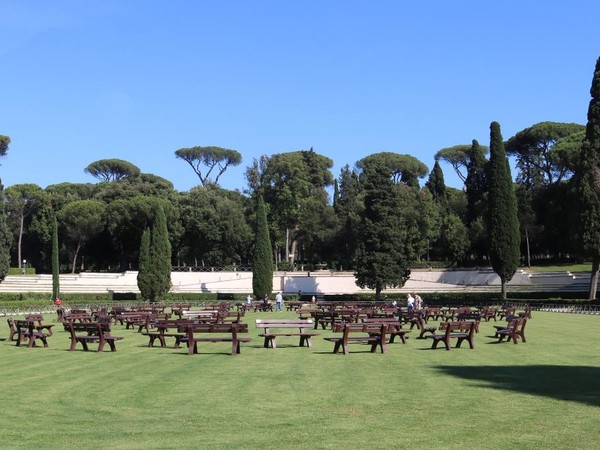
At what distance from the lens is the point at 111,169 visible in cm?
10175

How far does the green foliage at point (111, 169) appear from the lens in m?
101

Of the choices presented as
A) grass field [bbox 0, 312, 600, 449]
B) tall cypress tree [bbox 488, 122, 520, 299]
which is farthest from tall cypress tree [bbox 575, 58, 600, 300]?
grass field [bbox 0, 312, 600, 449]

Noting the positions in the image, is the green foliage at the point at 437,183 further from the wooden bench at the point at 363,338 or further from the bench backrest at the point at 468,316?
the wooden bench at the point at 363,338

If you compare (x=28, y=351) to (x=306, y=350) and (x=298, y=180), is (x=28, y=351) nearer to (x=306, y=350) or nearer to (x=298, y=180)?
(x=306, y=350)

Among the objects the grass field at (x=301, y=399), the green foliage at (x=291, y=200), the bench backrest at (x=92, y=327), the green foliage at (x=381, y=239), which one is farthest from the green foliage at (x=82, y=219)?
the grass field at (x=301, y=399)

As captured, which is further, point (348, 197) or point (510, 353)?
point (348, 197)

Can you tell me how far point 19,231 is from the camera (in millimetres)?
82688

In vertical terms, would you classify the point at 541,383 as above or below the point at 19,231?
below

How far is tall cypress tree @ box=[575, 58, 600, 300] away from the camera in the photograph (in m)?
42.7

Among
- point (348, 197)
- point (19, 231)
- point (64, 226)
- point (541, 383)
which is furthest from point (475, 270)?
point (541, 383)

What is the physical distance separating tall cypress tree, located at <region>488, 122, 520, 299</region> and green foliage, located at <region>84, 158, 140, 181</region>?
63544 mm

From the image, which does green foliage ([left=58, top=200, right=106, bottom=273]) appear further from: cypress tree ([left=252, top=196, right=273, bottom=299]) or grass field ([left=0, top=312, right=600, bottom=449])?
grass field ([left=0, top=312, right=600, bottom=449])

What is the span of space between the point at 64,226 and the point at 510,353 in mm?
65088

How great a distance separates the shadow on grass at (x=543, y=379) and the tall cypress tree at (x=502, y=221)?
34.6 meters
